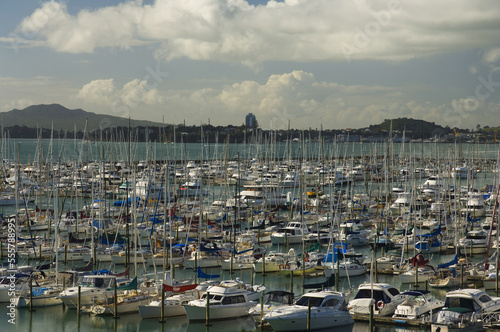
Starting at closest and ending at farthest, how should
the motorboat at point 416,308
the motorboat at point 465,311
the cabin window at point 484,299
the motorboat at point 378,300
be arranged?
the motorboat at point 465,311, the cabin window at point 484,299, the motorboat at point 416,308, the motorboat at point 378,300

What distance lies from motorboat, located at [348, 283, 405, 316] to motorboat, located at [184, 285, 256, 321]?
227 inches

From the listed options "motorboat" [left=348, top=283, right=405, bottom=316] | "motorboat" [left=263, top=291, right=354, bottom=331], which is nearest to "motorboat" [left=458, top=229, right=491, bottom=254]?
"motorboat" [left=348, top=283, right=405, bottom=316]

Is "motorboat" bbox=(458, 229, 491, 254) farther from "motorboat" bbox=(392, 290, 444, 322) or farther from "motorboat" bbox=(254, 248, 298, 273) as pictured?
"motorboat" bbox=(392, 290, 444, 322)

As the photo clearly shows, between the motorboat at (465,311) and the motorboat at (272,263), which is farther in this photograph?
the motorboat at (272,263)

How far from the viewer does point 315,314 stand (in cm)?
3036

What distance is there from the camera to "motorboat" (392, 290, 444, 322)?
102ft

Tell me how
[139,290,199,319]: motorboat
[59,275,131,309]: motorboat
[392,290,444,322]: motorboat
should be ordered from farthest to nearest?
[59,275,131,309]: motorboat, [139,290,199,319]: motorboat, [392,290,444,322]: motorboat

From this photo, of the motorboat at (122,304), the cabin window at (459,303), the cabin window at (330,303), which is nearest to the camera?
the cabin window at (459,303)

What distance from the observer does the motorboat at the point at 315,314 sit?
30.0 meters

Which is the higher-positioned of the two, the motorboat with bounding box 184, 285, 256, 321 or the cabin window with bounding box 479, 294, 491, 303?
the cabin window with bounding box 479, 294, 491, 303

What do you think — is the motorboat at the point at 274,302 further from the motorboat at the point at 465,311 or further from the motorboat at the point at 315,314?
the motorboat at the point at 465,311

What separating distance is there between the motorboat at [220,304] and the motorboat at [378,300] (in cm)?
576

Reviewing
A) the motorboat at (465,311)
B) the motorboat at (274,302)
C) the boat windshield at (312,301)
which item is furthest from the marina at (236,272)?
the motorboat at (274,302)

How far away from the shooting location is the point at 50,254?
48938 mm
